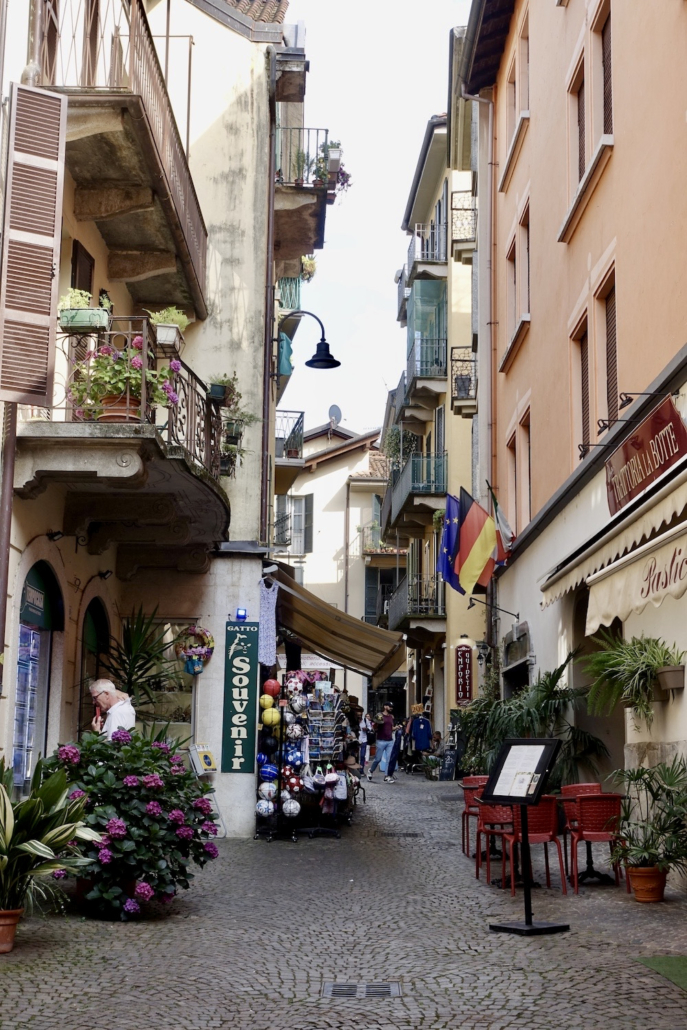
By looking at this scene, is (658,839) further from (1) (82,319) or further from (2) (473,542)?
(2) (473,542)

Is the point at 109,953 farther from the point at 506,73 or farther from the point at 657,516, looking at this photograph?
the point at 506,73

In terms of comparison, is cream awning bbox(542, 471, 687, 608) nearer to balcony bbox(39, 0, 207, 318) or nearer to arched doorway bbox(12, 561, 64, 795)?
arched doorway bbox(12, 561, 64, 795)

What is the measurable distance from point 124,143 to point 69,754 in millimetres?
6063

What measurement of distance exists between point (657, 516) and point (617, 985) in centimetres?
350

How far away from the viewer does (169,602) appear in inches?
645

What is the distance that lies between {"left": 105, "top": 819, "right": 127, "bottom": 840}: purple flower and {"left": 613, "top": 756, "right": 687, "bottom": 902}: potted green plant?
3731mm

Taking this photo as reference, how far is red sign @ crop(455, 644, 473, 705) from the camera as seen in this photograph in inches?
1177

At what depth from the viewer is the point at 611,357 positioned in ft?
47.2

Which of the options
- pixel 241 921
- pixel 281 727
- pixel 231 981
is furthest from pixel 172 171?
pixel 231 981

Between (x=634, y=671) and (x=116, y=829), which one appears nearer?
(x=116, y=829)

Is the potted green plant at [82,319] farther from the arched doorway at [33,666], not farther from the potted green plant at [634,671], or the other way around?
the potted green plant at [634,671]

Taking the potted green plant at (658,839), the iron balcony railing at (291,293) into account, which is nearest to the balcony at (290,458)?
the iron balcony railing at (291,293)

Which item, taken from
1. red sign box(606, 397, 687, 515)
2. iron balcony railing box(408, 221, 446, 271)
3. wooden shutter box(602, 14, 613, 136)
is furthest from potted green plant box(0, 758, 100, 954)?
iron balcony railing box(408, 221, 446, 271)

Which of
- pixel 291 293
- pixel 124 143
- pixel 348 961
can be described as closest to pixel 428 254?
pixel 291 293
